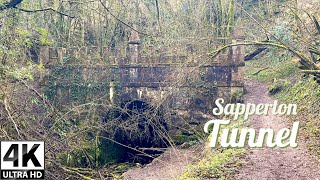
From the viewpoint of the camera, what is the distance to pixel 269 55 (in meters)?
18.7

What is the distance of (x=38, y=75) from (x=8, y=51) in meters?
5.90

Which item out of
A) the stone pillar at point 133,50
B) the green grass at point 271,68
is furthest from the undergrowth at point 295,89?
the stone pillar at point 133,50

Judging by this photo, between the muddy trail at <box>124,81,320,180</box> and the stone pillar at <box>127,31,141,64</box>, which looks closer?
the muddy trail at <box>124,81,320,180</box>

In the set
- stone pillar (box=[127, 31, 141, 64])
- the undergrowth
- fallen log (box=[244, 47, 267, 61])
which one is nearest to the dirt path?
the undergrowth

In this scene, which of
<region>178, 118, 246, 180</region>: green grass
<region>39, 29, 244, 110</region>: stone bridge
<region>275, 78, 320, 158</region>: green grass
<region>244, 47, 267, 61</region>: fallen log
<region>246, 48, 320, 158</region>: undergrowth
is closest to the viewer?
<region>178, 118, 246, 180</region>: green grass

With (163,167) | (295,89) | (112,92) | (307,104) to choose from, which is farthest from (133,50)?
(295,89)

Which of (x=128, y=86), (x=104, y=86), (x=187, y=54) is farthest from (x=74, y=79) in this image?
(x=187, y=54)

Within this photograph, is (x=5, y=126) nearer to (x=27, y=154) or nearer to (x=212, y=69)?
(x=27, y=154)

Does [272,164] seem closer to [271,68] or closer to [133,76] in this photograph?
[133,76]

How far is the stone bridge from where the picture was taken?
38.7 ft

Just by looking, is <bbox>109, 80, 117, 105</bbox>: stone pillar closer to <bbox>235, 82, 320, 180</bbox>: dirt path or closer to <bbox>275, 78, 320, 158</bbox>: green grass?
<bbox>235, 82, 320, 180</bbox>: dirt path

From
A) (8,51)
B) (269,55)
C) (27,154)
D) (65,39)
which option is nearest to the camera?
(27,154)

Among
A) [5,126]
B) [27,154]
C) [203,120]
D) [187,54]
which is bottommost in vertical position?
[203,120]

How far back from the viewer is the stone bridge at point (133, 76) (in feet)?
38.7
